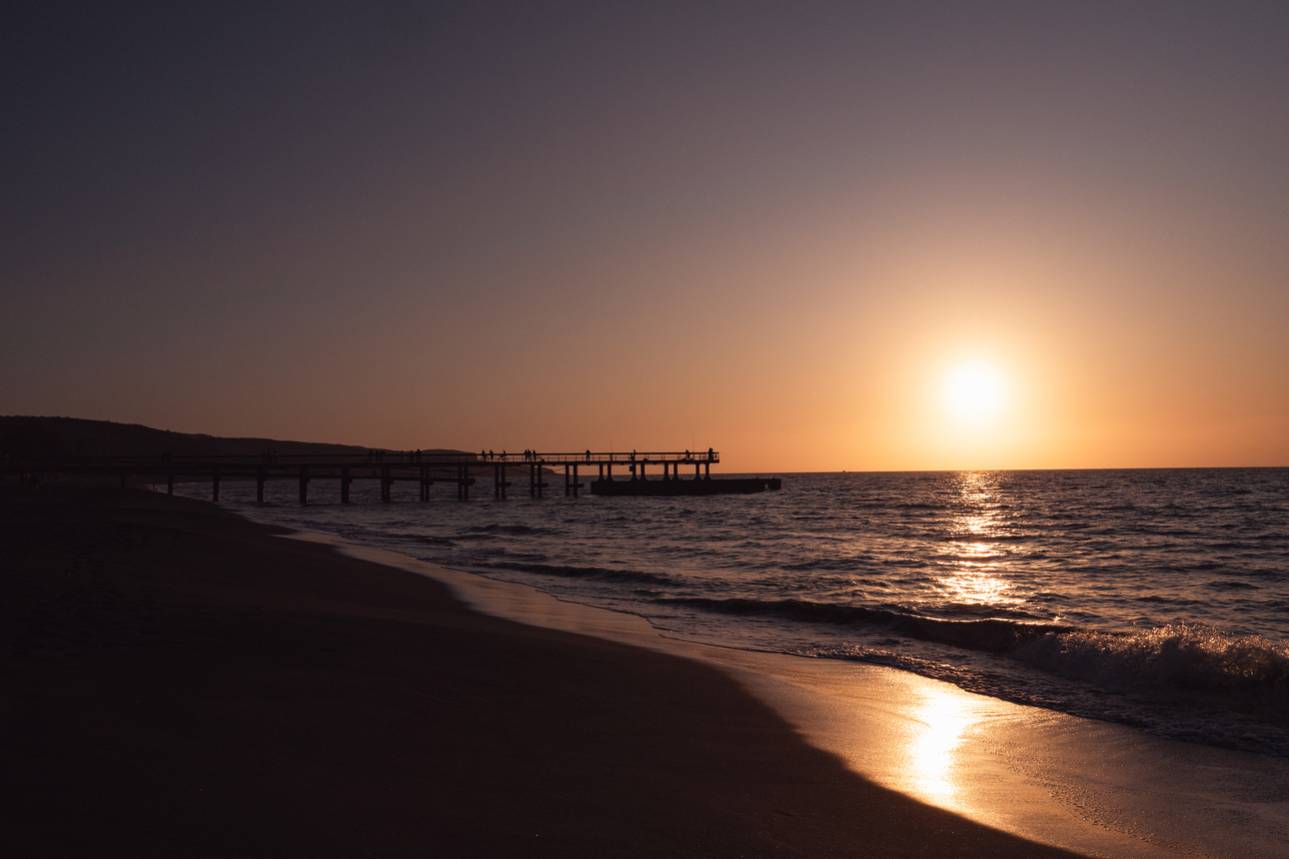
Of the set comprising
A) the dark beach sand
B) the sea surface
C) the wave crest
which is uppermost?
the dark beach sand

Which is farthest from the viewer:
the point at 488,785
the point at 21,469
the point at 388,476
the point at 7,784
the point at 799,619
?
the point at 388,476

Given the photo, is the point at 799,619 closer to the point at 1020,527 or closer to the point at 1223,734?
the point at 1223,734

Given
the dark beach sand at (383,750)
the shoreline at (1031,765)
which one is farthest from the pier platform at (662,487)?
the dark beach sand at (383,750)

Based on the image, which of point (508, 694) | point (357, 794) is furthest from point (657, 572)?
point (357, 794)

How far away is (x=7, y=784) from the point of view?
470 centimetres

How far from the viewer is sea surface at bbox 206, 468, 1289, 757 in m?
11.0

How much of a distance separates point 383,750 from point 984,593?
1791 centimetres

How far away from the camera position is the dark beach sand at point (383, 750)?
462 centimetres

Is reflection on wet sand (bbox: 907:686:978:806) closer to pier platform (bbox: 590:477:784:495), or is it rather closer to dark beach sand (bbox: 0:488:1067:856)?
dark beach sand (bbox: 0:488:1067:856)

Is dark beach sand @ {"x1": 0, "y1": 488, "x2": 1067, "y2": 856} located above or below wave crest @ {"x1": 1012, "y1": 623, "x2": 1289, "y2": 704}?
above

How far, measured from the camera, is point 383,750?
19.9 feet

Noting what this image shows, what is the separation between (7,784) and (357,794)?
5.69 ft

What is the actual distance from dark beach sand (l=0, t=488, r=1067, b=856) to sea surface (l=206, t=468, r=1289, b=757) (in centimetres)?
456

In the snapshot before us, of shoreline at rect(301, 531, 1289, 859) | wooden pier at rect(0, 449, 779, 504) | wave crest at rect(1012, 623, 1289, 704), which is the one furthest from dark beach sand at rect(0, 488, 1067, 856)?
wooden pier at rect(0, 449, 779, 504)
